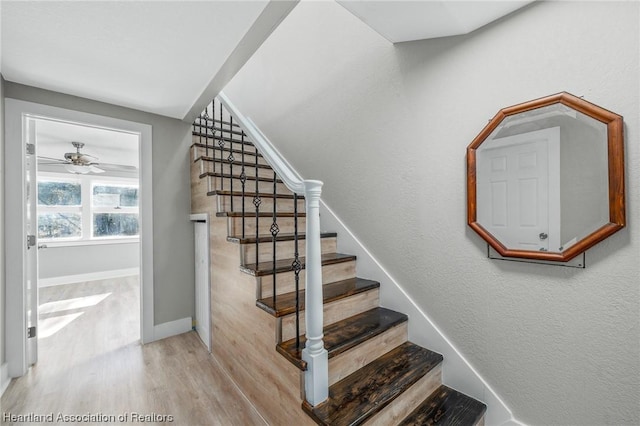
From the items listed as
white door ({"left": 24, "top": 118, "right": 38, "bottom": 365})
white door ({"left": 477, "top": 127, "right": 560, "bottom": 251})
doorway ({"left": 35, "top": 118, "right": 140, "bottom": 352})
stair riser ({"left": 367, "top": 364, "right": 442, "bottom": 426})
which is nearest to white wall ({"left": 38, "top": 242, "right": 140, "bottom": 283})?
doorway ({"left": 35, "top": 118, "right": 140, "bottom": 352})

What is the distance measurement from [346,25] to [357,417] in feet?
8.25

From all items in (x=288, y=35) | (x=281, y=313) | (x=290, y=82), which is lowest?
(x=281, y=313)

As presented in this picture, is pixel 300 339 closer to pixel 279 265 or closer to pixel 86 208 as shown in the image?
pixel 279 265

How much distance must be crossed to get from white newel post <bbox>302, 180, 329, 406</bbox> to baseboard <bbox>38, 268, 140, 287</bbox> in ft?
19.0

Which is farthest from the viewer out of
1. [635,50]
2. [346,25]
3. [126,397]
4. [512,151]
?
[346,25]

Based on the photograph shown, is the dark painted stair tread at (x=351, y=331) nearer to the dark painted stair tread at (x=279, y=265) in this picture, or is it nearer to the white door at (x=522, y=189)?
the dark painted stair tread at (x=279, y=265)

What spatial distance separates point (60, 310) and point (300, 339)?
3737 millimetres

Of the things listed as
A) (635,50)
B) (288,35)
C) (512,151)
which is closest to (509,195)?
(512,151)

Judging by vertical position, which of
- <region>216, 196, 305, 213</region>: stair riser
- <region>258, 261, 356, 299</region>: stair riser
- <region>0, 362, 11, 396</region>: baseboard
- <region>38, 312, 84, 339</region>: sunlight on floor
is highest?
<region>216, 196, 305, 213</region>: stair riser

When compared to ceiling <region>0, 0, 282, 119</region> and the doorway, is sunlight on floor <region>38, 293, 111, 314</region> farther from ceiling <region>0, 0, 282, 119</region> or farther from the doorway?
ceiling <region>0, 0, 282, 119</region>

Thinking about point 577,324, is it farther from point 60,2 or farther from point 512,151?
point 60,2

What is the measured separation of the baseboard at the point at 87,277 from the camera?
4.73 meters

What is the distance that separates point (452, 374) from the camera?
154 centimetres

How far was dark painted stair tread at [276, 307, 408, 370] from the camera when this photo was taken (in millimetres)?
1313
